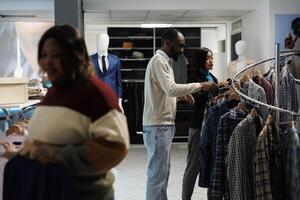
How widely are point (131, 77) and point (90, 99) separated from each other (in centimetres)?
706

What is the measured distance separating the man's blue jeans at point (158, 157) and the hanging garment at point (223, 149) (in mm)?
559

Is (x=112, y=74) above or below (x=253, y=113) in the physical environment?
above

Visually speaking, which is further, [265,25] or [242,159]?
[265,25]

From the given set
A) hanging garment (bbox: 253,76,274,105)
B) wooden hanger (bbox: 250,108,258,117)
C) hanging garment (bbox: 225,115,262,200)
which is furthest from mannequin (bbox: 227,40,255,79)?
hanging garment (bbox: 225,115,262,200)

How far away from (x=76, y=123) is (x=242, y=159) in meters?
1.44

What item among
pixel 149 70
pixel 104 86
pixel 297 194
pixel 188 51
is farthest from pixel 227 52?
pixel 104 86

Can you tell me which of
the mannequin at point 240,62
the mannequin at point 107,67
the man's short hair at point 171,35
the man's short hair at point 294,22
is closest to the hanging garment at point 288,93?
the man's short hair at point 171,35

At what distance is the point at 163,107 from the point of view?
314 cm

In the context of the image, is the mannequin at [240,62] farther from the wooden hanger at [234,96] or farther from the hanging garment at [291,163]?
the hanging garment at [291,163]

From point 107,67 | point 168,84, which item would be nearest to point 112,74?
point 107,67

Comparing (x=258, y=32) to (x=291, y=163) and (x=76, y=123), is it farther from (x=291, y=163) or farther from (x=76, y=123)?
(x=76, y=123)

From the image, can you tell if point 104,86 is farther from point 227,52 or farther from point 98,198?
point 227,52

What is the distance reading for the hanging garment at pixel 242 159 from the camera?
2.48 meters

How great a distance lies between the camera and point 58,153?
1299 millimetres
